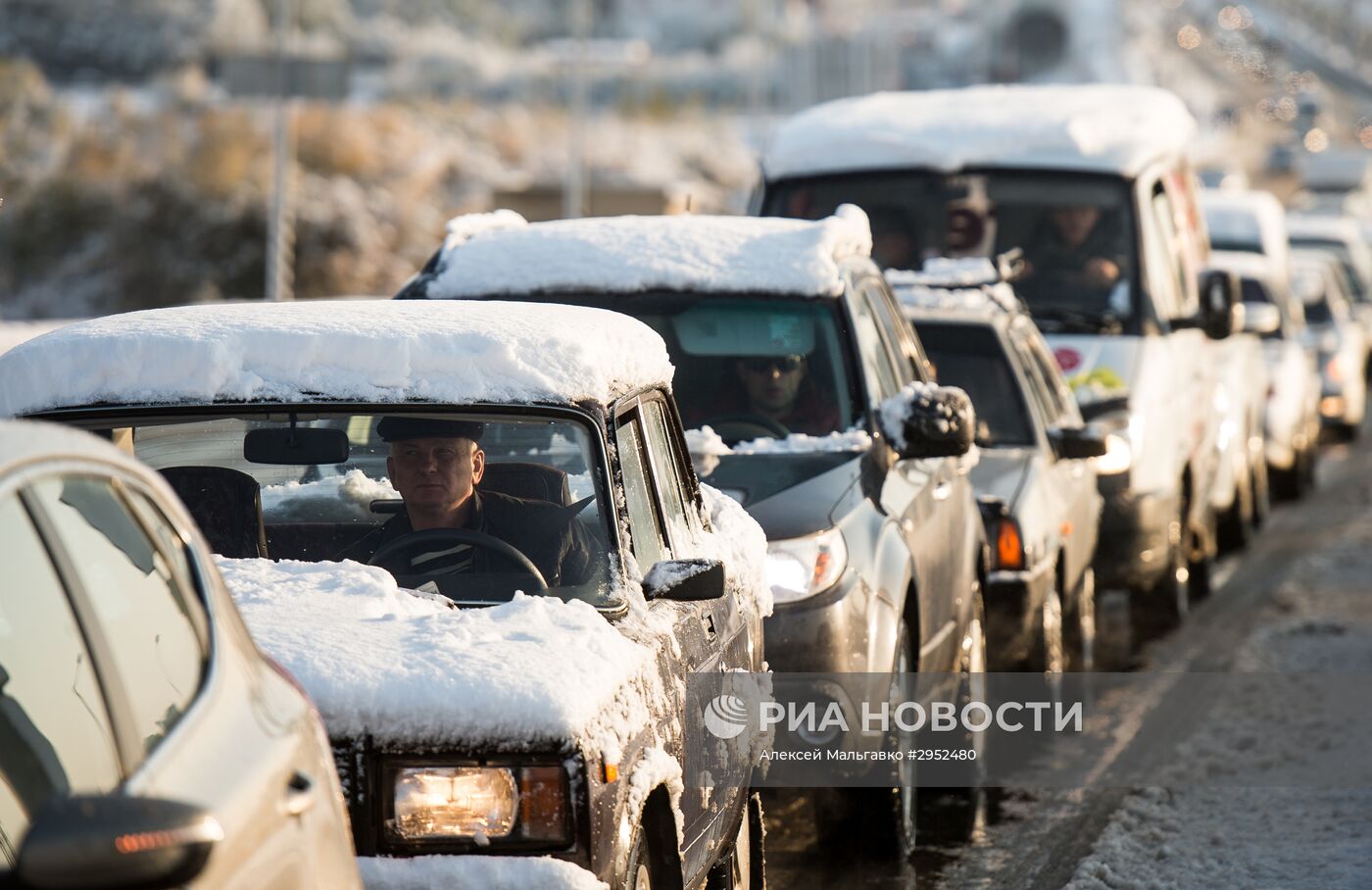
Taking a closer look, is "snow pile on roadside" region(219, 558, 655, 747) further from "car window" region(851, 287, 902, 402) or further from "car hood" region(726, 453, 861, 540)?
"car window" region(851, 287, 902, 402)

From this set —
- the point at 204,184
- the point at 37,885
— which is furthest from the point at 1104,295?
the point at 204,184

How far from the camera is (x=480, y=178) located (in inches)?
2685

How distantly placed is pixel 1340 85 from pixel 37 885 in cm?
12334

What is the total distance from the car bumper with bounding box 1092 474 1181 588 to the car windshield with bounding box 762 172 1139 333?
1.37 m

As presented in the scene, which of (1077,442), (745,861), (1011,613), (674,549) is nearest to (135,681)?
(674,549)

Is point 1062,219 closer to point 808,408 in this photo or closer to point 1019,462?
point 1019,462

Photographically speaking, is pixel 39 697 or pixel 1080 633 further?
pixel 1080 633

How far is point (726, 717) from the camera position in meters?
5.86

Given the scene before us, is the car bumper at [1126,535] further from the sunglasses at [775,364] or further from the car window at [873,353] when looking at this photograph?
the sunglasses at [775,364]

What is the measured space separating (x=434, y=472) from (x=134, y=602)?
195 centimetres

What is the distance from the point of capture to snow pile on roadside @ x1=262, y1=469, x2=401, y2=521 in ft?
17.8

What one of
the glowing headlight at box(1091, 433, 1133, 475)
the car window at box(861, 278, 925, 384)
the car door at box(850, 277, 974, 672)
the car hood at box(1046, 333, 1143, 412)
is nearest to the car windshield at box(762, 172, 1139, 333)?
the car hood at box(1046, 333, 1143, 412)

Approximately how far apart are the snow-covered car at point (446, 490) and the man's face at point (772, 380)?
256cm

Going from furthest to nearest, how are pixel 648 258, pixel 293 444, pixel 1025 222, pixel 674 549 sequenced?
pixel 1025 222 < pixel 648 258 < pixel 674 549 < pixel 293 444
